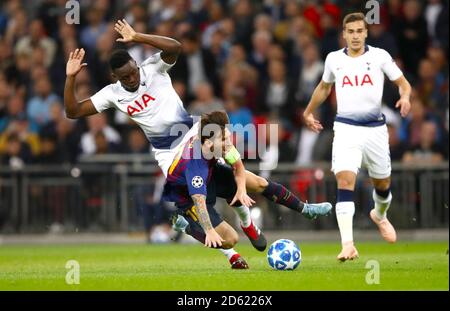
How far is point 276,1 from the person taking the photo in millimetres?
24094

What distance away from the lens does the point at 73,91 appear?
14.1m

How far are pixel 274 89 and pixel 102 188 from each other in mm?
3915

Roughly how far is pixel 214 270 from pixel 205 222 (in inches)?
37.0

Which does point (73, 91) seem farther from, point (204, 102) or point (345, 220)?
point (204, 102)

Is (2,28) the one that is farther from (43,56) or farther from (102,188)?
(102,188)

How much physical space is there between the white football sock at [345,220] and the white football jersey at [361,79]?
3.55 feet

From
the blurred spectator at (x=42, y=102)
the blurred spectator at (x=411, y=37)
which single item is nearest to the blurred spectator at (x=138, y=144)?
the blurred spectator at (x=42, y=102)

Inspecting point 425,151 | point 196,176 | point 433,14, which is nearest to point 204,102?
point 425,151

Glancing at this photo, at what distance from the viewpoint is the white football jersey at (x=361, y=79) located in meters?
14.0

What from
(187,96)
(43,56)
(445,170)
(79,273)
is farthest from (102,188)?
(79,273)

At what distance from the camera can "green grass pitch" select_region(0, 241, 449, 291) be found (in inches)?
473

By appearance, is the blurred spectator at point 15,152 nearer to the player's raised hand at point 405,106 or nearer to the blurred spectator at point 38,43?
the blurred spectator at point 38,43

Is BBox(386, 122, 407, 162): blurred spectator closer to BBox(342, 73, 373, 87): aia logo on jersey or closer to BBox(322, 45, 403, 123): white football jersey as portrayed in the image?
BBox(322, 45, 403, 123): white football jersey

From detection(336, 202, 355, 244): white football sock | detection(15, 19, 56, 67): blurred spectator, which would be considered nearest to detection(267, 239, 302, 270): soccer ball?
detection(336, 202, 355, 244): white football sock
